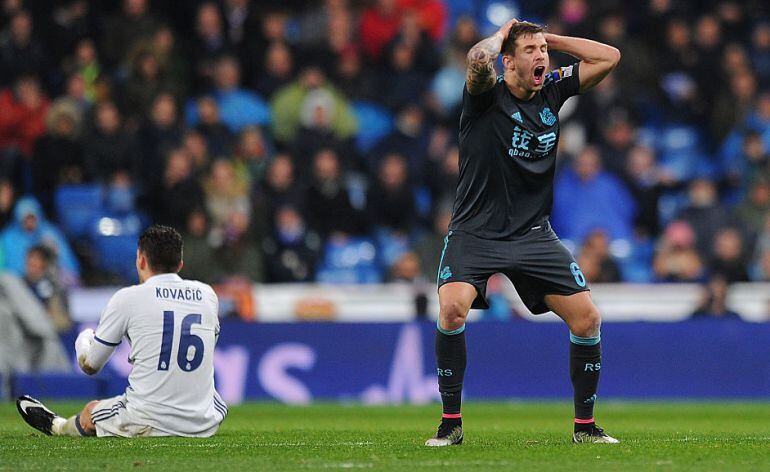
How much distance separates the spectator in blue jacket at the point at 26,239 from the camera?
1681 centimetres

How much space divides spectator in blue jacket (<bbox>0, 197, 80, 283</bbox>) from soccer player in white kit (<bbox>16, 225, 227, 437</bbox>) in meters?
8.11

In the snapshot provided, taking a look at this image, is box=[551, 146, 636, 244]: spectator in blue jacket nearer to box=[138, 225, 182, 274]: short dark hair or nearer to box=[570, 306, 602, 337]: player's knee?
box=[570, 306, 602, 337]: player's knee

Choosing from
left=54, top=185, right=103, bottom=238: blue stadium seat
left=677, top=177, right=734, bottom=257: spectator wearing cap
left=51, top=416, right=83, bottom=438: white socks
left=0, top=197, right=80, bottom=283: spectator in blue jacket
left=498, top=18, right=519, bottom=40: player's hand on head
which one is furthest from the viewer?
left=677, top=177, right=734, bottom=257: spectator wearing cap

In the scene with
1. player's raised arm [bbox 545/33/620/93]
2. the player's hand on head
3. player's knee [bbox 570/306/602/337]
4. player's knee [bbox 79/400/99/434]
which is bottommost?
player's knee [bbox 79/400/99/434]

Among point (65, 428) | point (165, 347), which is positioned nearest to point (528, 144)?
point (165, 347)

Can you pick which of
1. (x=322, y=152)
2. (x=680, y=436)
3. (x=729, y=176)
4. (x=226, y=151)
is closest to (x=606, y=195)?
(x=729, y=176)

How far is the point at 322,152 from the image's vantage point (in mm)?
17844

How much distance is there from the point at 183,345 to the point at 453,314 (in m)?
1.73

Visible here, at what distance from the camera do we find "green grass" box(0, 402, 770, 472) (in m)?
7.32

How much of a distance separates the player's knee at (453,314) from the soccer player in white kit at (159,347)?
1.57m

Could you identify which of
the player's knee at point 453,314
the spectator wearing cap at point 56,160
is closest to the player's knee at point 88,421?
the player's knee at point 453,314

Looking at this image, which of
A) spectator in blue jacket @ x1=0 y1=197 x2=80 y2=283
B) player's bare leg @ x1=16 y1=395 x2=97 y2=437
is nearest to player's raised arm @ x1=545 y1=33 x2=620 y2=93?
player's bare leg @ x1=16 y1=395 x2=97 y2=437

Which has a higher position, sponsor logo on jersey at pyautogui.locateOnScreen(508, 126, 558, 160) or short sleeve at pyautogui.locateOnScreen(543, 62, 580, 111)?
short sleeve at pyautogui.locateOnScreen(543, 62, 580, 111)

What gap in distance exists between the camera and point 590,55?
336 inches
